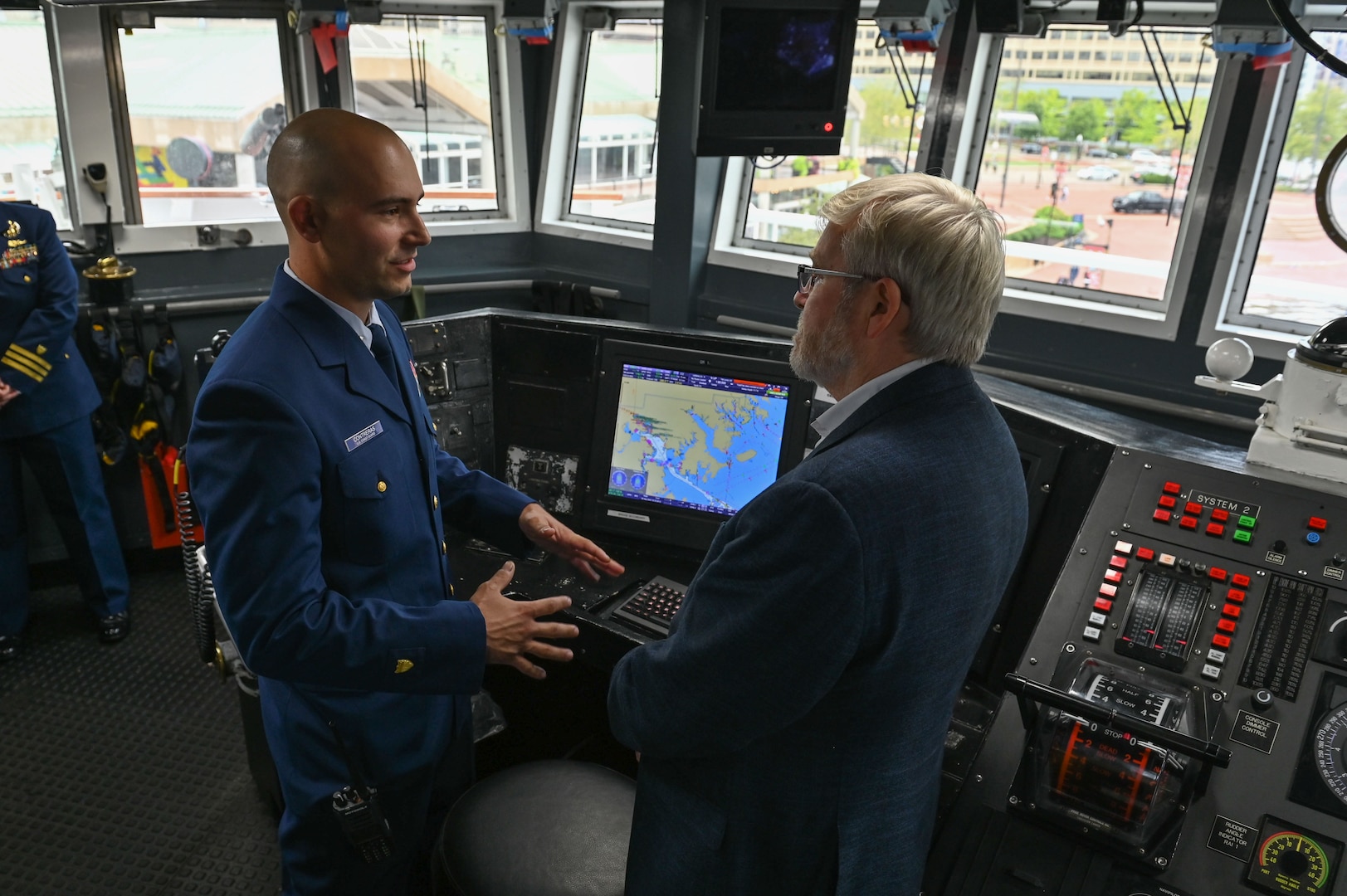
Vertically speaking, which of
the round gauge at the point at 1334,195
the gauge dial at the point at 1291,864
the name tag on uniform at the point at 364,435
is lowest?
the gauge dial at the point at 1291,864

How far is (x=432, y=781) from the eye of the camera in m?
1.67

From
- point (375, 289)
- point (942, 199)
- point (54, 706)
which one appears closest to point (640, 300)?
point (54, 706)

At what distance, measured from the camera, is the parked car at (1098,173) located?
3670 millimetres

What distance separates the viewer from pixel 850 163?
168 inches

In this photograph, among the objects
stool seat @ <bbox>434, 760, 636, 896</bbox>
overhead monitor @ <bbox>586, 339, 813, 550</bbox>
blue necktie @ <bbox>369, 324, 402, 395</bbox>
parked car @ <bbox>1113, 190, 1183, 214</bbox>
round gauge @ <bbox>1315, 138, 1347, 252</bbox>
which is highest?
round gauge @ <bbox>1315, 138, 1347, 252</bbox>

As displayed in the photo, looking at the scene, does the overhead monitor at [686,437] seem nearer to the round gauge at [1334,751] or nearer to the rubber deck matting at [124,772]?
the round gauge at [1334,751]

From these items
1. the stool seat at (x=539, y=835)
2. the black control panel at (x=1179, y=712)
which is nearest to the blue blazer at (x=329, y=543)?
the stool seat at (x=539, y=835)

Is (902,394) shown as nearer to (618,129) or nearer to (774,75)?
(774,75)

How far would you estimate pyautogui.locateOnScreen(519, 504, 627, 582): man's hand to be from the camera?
1.78 m

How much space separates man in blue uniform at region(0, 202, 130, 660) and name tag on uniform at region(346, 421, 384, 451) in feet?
7.47

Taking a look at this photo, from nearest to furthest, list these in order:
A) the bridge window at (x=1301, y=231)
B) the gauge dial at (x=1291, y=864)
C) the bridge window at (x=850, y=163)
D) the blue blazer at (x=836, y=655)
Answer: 1. the blue blazer at (x=836, y=655)
2. the gauge dial at (x=1291, y=864)
3. the bridge window at (x=1301, y=231)
4. the bridge window at (x=850, y=163)

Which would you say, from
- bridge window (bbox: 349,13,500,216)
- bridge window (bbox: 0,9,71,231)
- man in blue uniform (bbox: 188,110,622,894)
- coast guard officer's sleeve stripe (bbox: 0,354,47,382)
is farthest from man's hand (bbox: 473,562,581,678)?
bridge window (bbox: 349,13,500,216)

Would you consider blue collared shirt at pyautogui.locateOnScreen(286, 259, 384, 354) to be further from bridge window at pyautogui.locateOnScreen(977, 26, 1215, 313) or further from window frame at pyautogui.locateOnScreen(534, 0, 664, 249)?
window frame at pyautogui.locateOnScreen(534, 0, 664, 249)

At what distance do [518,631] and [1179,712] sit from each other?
97 cm
